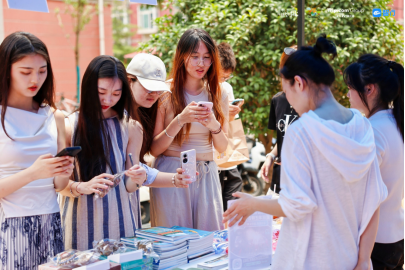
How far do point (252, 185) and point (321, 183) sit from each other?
259 inches

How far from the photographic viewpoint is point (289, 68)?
154 cm

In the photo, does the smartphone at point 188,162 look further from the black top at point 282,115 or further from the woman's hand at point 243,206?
the black top at point 282,115

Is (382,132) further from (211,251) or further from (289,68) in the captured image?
(211,251)

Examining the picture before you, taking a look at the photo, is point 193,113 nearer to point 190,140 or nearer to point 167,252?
point 190,140

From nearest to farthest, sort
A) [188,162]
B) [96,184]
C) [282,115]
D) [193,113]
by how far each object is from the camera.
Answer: [96,184]
[188,162]
[193,113]
[282,115]

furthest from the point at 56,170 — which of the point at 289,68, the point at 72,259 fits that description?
the point at 289,68

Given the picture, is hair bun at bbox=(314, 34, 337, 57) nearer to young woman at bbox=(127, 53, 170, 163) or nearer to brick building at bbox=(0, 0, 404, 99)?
young woman at bbox=(127, 53, 170, 163)

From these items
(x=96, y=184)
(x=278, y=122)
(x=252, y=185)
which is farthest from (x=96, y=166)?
(x=252, y=185)

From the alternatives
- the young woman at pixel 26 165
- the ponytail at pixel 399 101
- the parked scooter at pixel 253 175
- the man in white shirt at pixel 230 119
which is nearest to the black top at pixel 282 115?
the man in white shirt at pixel 230 119

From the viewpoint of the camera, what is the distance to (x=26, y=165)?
182 centimetres

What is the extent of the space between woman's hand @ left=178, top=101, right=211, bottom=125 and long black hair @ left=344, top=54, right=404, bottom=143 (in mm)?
828

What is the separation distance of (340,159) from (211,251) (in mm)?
943

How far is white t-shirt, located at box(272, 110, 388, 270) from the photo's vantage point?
56.7 inches

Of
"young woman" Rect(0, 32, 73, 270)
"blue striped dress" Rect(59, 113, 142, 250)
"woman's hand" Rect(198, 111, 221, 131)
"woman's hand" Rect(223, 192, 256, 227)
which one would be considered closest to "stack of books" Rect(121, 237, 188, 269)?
"blue striped dress" Rect(59, 113, 142, 250)
